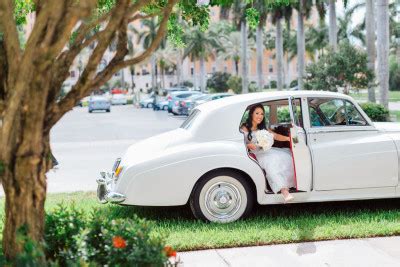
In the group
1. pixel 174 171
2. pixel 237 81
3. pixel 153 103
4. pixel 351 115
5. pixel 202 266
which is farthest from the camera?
pixel 237 81

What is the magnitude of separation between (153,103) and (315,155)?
47.8 m

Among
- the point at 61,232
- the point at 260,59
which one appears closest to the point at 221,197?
the point at 61,232

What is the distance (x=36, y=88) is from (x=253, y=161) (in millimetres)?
4197

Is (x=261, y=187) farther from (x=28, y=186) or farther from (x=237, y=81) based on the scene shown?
(x=237, y=81)

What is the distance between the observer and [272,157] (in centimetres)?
763

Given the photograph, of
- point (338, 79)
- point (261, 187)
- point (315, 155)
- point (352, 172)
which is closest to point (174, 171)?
point (261, 187)

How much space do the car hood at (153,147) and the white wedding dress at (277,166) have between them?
33.0 inches

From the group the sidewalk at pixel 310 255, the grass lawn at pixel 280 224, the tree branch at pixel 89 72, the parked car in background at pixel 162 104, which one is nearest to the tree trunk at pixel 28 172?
the tree branch at pixel 89 72

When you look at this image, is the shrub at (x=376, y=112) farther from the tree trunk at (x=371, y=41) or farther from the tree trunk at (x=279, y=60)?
the tree trunk at (x=279, y=60)

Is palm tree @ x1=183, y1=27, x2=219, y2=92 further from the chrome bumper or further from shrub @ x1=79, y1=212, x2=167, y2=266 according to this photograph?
shrub @ x1=79, y1=212, x2=167, y2=266

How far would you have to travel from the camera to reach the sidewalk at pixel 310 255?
18.9 ft

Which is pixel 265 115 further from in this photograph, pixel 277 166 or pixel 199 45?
pixel 199 45

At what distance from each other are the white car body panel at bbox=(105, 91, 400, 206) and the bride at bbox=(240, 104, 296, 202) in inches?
4.5

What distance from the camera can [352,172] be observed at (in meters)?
7.68
